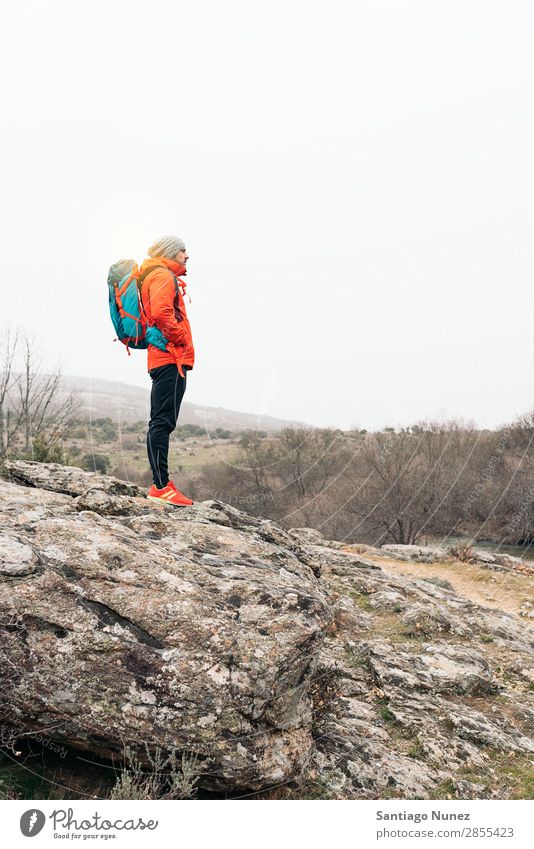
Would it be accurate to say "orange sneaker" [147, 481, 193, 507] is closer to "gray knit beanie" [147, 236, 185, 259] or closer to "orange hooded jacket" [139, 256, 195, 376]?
"orange hooded jacket" [139, 256, 195, 376]

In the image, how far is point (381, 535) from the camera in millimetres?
29562

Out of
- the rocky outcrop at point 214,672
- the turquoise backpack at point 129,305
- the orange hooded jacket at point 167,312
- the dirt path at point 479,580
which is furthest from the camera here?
the dirt path at point 479,580

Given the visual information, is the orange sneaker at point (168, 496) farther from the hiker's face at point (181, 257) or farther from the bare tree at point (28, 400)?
the bare tree at point (28, 400)

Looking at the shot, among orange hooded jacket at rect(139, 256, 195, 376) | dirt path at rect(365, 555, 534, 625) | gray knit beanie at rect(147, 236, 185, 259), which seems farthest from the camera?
dirt path at rect(365, 555, 534, 625)

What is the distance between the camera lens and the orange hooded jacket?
18.9 ft

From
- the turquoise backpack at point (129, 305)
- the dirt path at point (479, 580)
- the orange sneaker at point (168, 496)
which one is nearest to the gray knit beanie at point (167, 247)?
the turquoise backpack at point (129, 305)

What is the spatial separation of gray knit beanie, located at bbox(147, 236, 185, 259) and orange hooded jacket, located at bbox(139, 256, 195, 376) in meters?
0.06

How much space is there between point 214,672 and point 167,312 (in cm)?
347

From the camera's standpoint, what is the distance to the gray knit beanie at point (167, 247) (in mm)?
6098

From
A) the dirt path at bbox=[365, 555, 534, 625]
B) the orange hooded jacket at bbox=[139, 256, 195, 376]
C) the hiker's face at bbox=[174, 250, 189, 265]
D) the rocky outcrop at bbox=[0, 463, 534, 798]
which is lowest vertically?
the dirt path at bbox=[365, 555, 534, 625]

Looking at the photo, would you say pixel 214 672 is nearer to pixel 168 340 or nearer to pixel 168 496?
pixel 168 496

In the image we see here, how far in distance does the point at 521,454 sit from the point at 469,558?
1726 centimetres

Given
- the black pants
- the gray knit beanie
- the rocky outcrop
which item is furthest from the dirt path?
the gray knit beanie

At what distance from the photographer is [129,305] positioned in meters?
5.98
